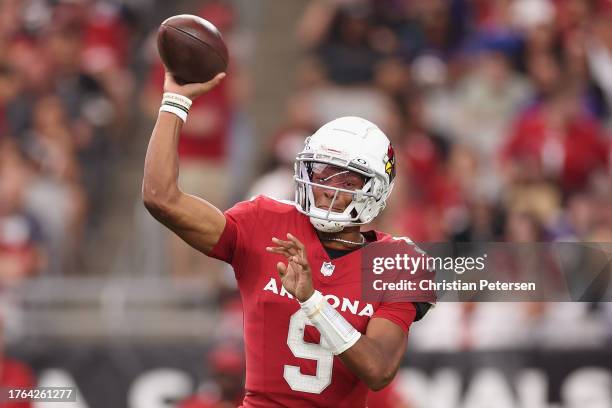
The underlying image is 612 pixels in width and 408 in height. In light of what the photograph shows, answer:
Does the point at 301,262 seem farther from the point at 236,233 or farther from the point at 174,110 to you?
the point at 174,110

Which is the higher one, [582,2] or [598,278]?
[582,2]

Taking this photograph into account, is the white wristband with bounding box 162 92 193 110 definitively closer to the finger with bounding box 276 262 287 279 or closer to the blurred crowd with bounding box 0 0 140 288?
the finger with bounding box 276 262 287 279

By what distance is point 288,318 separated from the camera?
4.25m

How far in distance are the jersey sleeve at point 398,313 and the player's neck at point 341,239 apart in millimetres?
268

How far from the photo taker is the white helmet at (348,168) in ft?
14.3

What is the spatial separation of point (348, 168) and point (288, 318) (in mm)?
561

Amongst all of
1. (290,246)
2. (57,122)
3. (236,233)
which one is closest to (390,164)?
(236,233)

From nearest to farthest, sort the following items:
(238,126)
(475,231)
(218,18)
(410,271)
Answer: (410,271) < (475,231) < (238,126) < (218,18)

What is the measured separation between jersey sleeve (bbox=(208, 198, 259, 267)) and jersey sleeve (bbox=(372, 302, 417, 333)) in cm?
51

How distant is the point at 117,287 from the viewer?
9.76 meters

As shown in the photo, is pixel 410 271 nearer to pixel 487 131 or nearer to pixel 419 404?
pixel 419 404

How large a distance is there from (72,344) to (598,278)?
452 cm

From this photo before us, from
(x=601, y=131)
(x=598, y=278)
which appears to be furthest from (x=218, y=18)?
(x=598, y=278)

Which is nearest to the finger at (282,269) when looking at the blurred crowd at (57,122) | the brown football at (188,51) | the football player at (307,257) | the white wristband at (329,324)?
the football player at (307,257)
